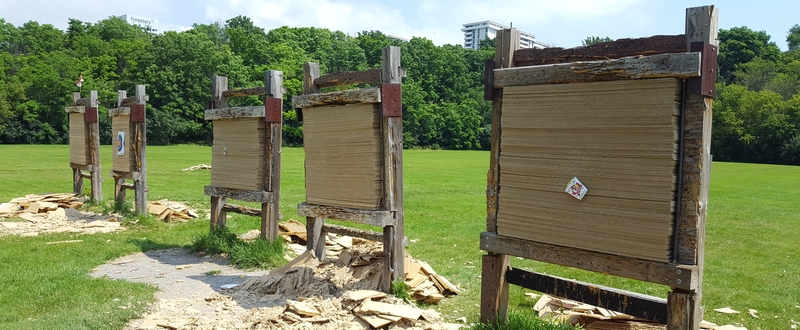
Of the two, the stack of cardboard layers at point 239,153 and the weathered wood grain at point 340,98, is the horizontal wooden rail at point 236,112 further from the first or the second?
the weathered wood grain at point 340,98

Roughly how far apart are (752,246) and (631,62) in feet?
36.2

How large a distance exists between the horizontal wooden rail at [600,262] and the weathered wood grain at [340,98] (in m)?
2.69

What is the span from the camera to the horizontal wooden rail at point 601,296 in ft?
17.5

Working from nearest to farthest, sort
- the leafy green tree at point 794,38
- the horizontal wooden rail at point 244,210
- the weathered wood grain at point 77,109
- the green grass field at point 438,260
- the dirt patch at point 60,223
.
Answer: the green grass field at point 438,260 < the horizontal wooden rail at point 244,210 < the dirt patch at point 60,223 < the weathered wood grain at point 77,109 < the leafy green tree at point 794,38

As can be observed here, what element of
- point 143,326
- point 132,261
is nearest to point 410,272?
point 143,326

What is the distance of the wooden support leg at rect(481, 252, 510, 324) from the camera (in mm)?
6266

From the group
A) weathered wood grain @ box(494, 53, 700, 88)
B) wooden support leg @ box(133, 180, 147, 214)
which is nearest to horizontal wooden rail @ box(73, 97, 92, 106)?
wooden support leg @ box(133, 180, 147, 214)

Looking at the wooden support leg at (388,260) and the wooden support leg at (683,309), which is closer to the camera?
the wooden support leg at (683,309)

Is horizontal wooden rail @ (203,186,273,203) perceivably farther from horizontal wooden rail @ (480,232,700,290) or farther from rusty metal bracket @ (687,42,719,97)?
Result: rusty metal bracket @ (687,42,719,97)

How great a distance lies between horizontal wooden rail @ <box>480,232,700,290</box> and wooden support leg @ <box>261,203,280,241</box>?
5.50m

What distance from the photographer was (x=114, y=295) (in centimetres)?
814

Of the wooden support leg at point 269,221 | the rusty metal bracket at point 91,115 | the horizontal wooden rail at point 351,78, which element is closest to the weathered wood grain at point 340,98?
the horizontal wooden rail at point 351,78

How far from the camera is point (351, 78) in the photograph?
352 inches

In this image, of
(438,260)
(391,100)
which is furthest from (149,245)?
(391,100)
